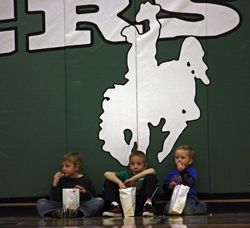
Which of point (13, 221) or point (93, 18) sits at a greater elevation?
point (93, 18)

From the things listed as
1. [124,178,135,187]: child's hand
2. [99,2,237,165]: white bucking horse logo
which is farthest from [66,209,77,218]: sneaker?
[99,2,237,165]: white bucking horse logo

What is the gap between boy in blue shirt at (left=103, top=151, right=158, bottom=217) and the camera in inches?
251

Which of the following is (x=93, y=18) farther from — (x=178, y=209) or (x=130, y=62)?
(x=178, y=209)

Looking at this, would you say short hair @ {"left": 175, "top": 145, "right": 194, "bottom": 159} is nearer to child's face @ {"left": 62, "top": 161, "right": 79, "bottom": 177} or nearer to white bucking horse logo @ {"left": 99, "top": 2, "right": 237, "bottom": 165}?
white bucking horse logo @ {"left": 99, "top": 2, "right": 237, "bottom": 165}

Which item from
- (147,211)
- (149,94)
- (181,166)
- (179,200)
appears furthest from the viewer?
(149,94)

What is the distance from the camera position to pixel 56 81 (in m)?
6.99

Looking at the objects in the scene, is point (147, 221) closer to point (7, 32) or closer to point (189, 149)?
point (189, 149)

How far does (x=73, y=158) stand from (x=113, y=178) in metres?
0.54

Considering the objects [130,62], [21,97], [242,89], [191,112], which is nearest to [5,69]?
[21,97]

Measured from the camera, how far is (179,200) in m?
6.30

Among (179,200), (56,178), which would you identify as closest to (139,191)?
(179,200)

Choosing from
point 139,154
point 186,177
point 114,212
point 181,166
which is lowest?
point 114,212

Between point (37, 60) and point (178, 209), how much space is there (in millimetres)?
2498

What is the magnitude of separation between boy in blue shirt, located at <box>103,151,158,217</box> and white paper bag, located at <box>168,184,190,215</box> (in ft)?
0.81
